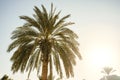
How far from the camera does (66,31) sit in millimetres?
17625

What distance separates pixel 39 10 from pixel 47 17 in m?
1.02

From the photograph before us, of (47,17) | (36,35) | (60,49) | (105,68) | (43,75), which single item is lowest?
(43,75)

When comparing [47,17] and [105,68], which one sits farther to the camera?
[105,68]

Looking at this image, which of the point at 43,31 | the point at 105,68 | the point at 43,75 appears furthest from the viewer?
the point at 105,68

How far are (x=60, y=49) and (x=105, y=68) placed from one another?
55.3 m

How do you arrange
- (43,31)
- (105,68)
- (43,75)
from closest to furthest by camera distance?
1. (43,75)
2. (43,31)
3. (105,68)

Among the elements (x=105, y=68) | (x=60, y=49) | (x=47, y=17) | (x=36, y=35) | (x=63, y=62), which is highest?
(x=105, y=68)

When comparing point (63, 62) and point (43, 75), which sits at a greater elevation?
point (63, 62)

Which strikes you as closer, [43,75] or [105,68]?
[43,75]

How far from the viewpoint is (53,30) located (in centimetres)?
1780

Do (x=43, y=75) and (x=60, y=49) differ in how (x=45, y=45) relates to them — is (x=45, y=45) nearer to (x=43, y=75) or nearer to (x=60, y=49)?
(x=60, y=49)

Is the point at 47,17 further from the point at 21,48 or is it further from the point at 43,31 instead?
the point at 21,48

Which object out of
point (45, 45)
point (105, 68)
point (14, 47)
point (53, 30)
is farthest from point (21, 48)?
point (105, 68)

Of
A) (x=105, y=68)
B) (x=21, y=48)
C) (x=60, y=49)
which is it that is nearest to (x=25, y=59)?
(x=21, y=48)
